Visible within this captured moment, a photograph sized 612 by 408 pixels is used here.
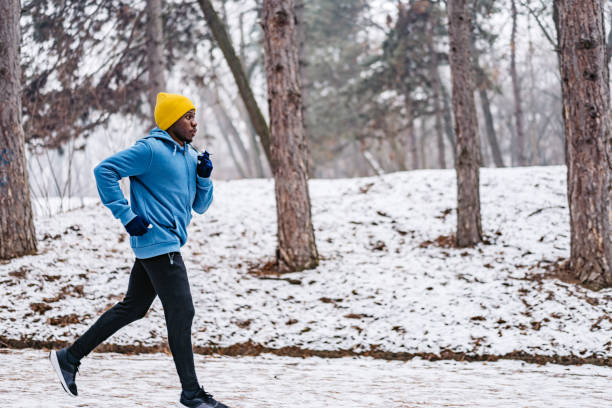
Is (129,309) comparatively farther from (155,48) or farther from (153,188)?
(155,48)

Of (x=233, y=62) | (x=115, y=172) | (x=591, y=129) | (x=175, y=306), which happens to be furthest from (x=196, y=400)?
(x=233, y=62)

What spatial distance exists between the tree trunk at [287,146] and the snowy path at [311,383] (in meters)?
2.35

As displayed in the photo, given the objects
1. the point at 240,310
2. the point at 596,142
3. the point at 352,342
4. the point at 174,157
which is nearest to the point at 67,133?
the point at 240,310

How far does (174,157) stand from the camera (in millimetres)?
3373

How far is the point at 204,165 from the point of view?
3.53 metres

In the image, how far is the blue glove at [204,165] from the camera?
11.5 feet

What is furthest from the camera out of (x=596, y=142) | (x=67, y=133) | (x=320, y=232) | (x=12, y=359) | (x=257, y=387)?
(x=67, y=133)

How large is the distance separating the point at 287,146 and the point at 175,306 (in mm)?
4778

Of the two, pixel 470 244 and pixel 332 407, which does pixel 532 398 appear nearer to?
pixel 332 407

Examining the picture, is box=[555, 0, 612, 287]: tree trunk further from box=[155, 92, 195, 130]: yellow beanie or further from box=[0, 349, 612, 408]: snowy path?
box=[155, 92, 195, 130]: yellow beanie

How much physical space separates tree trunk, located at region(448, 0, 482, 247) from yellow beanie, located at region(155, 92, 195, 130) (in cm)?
575

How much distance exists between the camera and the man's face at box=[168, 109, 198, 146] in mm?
3466

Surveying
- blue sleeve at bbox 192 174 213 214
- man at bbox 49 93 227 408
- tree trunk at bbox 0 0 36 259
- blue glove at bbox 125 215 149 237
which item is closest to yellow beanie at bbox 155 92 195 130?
man at bbox 49 93 227 408

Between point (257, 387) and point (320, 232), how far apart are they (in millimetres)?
5296
